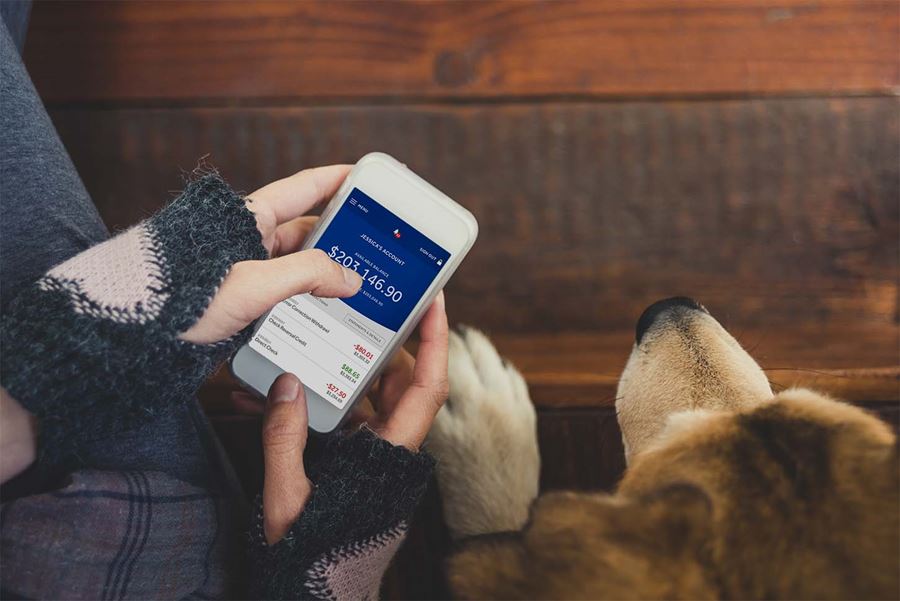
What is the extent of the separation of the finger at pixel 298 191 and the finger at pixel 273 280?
0.39 ft

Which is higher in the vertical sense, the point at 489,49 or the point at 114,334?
the point at 489,49

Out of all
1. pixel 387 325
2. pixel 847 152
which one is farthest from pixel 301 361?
pixel 847 152

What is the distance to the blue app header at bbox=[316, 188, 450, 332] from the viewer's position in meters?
0.71

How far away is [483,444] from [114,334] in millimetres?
482

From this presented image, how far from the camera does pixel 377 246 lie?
71 centimetres

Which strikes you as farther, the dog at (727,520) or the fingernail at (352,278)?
the fingernail at (352,278)

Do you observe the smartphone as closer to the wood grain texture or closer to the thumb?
the thumb

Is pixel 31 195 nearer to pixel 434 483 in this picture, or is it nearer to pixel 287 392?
pixel 287 392

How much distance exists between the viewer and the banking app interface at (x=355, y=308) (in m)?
0.71

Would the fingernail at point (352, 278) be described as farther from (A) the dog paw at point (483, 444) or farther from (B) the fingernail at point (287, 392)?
(A) the dog paw at point (483, 444)

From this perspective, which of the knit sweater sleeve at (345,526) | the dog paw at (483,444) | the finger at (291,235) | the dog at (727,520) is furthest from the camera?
the dog paw at (483,444)

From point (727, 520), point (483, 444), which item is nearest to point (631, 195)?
point (483, 444)

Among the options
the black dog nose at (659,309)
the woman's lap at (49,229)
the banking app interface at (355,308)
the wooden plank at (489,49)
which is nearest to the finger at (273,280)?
the banking app interface at (355,308)

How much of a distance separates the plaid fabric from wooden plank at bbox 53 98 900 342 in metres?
0.43
